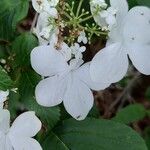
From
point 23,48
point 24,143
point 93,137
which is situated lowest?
point 93,137

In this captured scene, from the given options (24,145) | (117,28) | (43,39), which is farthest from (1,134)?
(117,28)

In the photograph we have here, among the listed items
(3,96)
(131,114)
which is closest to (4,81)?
(3,96)

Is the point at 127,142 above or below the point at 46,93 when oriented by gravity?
below

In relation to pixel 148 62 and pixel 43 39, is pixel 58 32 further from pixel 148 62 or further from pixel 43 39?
pixel 148 62

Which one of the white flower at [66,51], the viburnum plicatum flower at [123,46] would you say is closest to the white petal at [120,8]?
the viburnum plicatum flower at [123,46]

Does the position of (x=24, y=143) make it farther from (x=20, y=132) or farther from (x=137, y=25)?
(x=137, y=25)

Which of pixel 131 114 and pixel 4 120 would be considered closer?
pixel 4 120

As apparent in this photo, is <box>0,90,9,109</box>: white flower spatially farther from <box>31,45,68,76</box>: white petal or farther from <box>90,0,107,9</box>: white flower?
<box>90,0,107,9</box>: white flower
